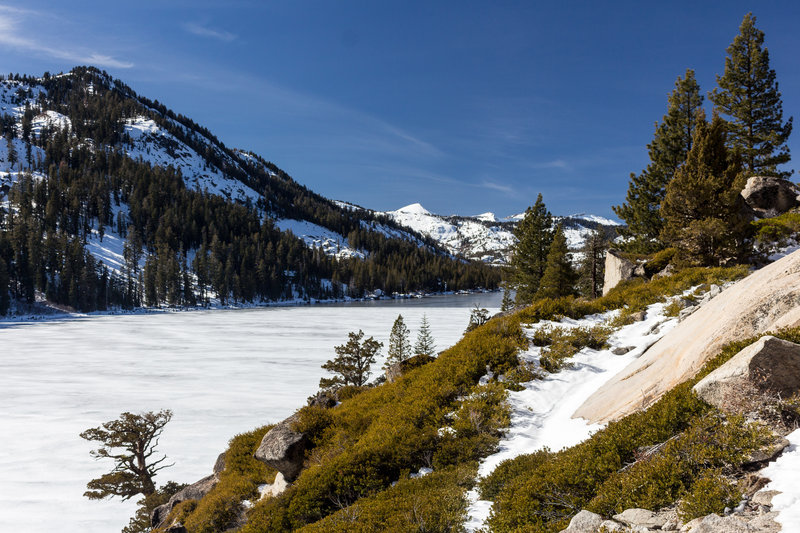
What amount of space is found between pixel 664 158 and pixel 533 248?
44.2ft

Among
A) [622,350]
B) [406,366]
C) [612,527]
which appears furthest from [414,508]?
Result: [622,350]

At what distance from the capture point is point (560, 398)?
11016mm

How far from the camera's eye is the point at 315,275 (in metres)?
192

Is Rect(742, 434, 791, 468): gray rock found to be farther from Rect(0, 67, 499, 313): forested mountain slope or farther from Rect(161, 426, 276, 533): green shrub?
Rect(0, 67, 499, 313): forested mountain slope

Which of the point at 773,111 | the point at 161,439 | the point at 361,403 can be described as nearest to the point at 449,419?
the point at 361,403

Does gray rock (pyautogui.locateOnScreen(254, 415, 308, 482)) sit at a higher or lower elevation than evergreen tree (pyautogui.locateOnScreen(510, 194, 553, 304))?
lower

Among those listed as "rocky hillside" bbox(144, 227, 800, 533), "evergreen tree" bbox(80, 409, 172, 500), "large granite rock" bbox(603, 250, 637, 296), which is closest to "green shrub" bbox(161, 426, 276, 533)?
"rocky hillside" bbox(144, 227, 800, 533)

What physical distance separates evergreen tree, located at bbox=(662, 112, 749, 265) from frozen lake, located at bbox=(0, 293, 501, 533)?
26.9 m

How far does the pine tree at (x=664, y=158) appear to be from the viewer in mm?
30406

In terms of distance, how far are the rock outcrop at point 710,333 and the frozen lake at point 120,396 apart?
2144 cm

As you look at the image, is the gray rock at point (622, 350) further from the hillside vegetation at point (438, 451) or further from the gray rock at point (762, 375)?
the gray rock at point (762, 375)

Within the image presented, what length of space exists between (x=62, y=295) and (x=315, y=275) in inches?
3810

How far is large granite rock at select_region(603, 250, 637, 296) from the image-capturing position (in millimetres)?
25641

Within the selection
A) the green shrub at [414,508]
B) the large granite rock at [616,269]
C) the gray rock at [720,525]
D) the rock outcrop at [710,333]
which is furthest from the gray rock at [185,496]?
the large granite rock at [616,269]
